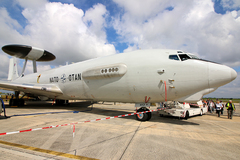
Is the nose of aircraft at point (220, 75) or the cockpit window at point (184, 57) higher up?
the cockpit window at point (184, 57)

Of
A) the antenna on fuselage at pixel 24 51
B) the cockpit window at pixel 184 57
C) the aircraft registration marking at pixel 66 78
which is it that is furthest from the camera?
the antenna on fuselage at pixel 24 51

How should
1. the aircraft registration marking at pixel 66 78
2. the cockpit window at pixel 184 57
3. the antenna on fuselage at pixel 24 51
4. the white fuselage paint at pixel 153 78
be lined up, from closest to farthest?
the white fuselage paint at pixel 153 78
the cockpit window at pixel 184 57
the aircraft registration marking at pixel 66 78
the antenna on fuselage at pixel 24 51

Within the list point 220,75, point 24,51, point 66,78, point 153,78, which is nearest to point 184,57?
point 220,75

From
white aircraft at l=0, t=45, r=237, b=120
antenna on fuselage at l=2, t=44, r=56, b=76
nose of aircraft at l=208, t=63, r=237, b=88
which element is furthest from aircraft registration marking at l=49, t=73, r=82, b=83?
antenna on fuselage at l=2, t=44, r=56, b=76

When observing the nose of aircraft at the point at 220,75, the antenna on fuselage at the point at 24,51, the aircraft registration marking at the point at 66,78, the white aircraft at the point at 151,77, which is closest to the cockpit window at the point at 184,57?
the white aircraft at the point at 151,77

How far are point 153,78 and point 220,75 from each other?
343 cm

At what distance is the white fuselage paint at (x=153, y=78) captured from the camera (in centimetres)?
670

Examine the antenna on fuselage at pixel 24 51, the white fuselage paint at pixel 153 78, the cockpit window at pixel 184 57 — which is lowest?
the white fuselage paint at pixel 153 78

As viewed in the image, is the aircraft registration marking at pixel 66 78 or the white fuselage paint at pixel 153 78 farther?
the aircraft registration marking at pixel 66 78

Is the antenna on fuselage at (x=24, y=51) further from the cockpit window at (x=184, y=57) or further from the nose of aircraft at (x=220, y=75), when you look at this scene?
the nose of aircraft at (x=220, y=75)

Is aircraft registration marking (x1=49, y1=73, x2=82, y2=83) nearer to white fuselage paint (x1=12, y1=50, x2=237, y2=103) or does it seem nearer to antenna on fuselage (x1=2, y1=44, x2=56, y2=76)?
white fuselage paint (x1=12, y1=50, x2=237, y2=103)

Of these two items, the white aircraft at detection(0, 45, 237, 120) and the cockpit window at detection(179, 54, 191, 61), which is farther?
the cockpit window at detection(179, 54, 191, 61)

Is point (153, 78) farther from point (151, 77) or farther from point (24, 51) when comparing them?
point (24, 51)

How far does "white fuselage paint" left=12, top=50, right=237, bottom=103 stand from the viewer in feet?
22.0
